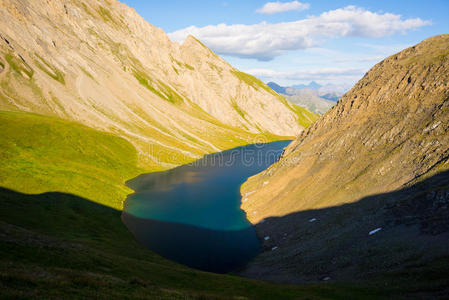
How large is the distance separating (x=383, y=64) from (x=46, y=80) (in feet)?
500

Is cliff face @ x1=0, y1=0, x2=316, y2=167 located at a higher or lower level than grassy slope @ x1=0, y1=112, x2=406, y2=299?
higher

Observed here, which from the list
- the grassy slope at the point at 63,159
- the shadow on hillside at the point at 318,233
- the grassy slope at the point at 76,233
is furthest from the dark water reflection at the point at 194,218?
the grassy slope at the point at 63,159

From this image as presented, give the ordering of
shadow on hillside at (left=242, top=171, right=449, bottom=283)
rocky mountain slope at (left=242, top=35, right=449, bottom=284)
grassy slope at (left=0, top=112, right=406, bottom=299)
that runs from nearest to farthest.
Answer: grassy slope at (left=0, top=112, right=406, bottom=299) < shadow on hillside at (left=242, top=171, right=449, bottom=283) < rocky mountain slope at (left=242, top=35, right=449, bottom=284)

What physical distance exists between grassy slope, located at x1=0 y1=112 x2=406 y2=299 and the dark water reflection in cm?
546

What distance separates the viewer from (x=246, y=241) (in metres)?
58.8

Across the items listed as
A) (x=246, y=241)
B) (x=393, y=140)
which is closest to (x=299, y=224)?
(x=246, y=241)

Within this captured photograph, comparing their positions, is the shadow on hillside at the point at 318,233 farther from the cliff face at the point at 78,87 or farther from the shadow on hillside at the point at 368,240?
the cliff face at the point at 78,87

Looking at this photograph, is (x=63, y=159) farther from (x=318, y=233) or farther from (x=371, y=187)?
(x=371, y=187)

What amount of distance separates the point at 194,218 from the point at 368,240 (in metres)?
42.8

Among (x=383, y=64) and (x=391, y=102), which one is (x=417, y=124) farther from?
(x=383, y=64)

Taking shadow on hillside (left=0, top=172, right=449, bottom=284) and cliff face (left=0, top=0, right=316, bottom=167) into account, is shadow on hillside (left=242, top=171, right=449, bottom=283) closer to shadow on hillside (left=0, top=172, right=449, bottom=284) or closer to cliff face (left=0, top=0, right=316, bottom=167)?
shadow on hillside (left=0, top=172, right=449, bottom=284)

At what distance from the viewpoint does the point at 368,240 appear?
38219 millimetres

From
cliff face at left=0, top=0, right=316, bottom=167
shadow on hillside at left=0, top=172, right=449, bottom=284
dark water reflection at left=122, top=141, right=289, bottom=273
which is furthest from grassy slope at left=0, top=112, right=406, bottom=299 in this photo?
cliff face at left=0, top=0, right=316, bottom=167

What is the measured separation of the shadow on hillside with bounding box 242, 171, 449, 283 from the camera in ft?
103
